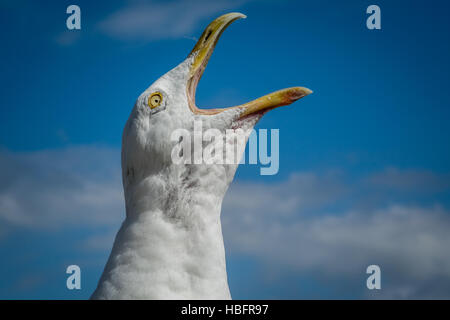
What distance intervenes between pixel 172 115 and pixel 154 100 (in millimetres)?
273

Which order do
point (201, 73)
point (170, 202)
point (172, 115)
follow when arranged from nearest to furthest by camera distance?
point (170, 202) < point (172, 115) < point (201, 73)

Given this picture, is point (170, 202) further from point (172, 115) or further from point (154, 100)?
point (154, 100)

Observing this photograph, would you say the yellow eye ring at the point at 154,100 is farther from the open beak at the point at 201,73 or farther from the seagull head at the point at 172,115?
the open beak at the point at 201,73

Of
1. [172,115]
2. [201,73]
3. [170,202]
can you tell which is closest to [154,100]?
[172,115]

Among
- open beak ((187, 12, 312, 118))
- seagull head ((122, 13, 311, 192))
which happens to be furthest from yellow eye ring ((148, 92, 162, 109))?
open beak ((187, 12, 312, 118))

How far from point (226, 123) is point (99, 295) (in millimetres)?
2345

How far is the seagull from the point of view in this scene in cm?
543

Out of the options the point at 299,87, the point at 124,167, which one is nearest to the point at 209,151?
the point at 124,167

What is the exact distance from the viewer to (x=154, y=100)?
6.17 meters

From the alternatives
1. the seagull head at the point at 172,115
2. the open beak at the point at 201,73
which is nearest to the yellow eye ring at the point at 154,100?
the seagull head at the point at 172,115

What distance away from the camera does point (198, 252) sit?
5602 millimetres

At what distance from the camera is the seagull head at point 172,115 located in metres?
5.93

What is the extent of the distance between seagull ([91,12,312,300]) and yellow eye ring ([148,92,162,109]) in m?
0.01
